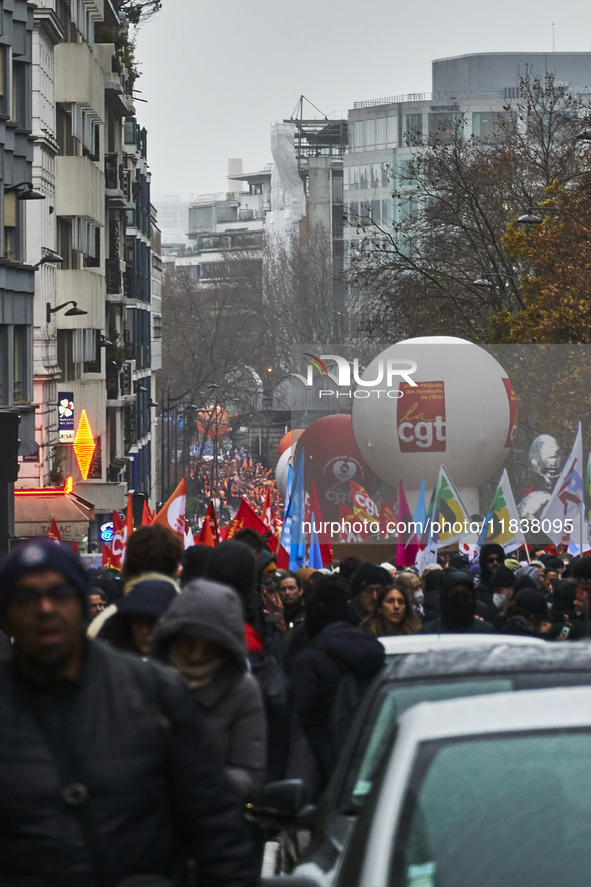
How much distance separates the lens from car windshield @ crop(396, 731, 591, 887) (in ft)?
10.4

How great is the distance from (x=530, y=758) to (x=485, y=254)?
40317 mm

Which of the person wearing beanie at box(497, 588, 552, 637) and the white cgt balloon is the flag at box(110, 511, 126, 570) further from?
the white cgt balloon

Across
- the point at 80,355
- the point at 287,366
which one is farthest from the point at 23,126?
the point at 287,366

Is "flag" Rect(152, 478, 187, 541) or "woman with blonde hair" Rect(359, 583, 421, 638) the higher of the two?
"woman with blonde hair" Rect(359, 583, 421, 638)

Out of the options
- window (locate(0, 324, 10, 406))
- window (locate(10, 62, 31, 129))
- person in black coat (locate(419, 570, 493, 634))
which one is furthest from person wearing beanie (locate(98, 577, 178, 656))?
window (locate(10, 62, 31, 129))

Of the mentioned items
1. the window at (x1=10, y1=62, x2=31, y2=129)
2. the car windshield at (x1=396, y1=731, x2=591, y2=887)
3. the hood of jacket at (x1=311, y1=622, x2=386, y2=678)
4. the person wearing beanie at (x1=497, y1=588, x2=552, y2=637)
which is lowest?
the person wearing beanie at (x1=497, y1=588, x2=552, y2=637)

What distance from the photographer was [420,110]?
99625 mm

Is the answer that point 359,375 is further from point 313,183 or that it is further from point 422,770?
point 313,183

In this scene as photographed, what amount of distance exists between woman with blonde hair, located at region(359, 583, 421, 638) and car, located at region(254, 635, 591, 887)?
8.47 ft

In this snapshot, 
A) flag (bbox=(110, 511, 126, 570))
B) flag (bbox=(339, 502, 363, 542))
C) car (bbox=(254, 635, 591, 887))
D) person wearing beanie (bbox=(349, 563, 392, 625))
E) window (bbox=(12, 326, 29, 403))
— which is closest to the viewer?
car (bbox=(254, 635, 591, 887))

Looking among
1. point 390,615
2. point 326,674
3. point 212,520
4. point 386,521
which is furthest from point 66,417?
point 326,674

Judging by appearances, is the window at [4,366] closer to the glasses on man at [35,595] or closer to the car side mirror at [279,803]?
the car side mirror at [279,803]

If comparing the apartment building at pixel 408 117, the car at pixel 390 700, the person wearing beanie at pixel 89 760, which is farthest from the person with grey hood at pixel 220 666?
the apartment building at pixel 408 117

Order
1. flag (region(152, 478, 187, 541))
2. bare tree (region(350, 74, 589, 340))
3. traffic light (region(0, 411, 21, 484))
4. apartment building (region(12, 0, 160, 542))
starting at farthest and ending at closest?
1. bare tree (region(350, 74, 589, 340))
2. apartment building (region(12, 0, 160, 542))
3. traffic light (region(0, 411, 21, 484))
4. flag (region(152, 478, 187, 541))
